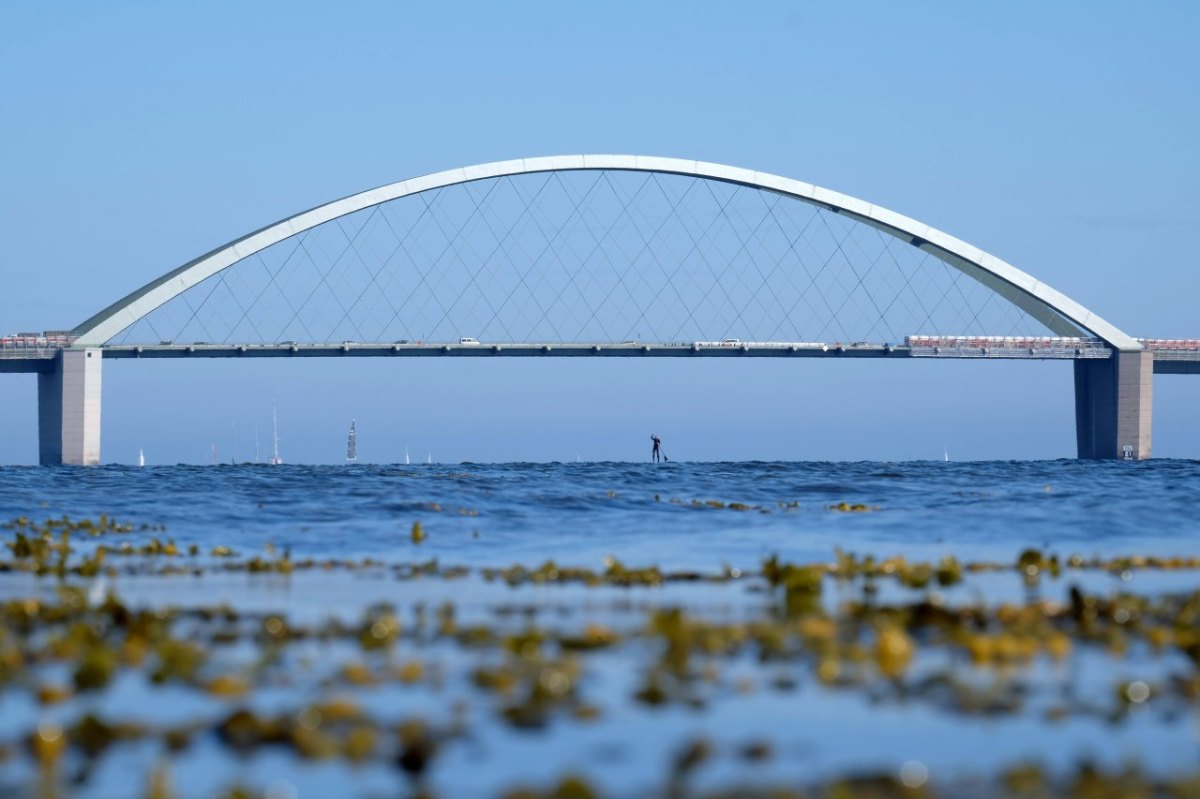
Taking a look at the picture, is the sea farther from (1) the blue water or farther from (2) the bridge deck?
(2) the bridge deck

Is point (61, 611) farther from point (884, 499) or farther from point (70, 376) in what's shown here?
point (70, 376)

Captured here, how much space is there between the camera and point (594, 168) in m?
73.6

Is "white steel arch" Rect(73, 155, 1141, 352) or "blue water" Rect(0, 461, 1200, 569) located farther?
"white steel arch" Rect(73, 155, 1141, 352)

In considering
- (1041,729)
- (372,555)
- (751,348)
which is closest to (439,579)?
(372,555)

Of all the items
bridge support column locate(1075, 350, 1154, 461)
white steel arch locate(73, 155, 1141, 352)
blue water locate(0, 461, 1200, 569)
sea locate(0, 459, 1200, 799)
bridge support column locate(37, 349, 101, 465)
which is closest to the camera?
sea locate(0, 459, 1200, 799)

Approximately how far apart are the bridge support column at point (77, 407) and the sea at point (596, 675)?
224 ft

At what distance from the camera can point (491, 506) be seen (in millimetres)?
30344

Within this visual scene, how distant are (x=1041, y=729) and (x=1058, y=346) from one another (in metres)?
94.4

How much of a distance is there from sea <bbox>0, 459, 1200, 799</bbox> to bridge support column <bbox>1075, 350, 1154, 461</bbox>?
82.9 metres

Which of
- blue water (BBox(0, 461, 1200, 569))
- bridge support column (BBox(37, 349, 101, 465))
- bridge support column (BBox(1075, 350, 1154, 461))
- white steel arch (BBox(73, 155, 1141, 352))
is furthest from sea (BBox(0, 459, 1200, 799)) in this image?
bridge support column (BBox(1075, 350, 1154, 461))

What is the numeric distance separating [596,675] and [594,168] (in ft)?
217

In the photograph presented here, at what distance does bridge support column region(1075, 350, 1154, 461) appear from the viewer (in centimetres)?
9756

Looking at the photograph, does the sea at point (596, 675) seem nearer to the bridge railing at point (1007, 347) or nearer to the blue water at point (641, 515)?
the blue water at point (641, 515)

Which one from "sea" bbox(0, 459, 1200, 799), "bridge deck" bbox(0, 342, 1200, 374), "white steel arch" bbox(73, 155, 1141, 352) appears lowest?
"sea" bbox(0, 459, 1200, 799)
